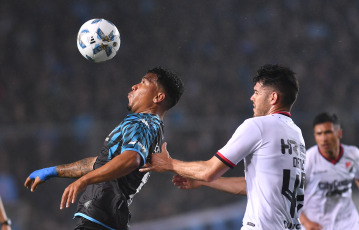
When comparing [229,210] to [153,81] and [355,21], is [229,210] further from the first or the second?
[355,21]

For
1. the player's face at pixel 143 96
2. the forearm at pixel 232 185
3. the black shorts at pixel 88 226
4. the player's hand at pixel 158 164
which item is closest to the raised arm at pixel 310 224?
the forearm at pixel 232 185

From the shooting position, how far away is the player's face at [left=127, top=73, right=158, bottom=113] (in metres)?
4.02

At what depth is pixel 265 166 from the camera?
3.33 metres

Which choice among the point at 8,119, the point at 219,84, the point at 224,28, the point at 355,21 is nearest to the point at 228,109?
the point at 219,84

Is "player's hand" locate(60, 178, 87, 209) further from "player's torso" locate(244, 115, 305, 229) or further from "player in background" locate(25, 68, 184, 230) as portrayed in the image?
"player's torso" locate(244, 115, 305, 229)

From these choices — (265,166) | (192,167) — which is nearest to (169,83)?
(192,167)

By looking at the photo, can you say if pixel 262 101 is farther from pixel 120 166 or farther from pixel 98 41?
pixel 98 41

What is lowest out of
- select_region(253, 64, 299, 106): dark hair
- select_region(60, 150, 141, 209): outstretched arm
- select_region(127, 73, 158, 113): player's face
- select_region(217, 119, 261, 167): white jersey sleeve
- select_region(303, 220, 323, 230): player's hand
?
select_region(303, 220, 323, 230): player's hand

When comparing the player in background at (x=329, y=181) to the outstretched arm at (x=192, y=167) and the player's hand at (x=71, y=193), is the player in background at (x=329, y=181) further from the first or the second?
the player's hand at (x=71, y=193)

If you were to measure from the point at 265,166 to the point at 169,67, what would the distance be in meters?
8.90

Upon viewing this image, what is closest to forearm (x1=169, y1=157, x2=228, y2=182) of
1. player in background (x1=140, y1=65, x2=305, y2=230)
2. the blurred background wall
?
player in background (x1=140, y1=65, x2=305, y2=230)

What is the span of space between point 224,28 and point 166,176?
633 cm

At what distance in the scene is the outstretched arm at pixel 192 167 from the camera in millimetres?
3342

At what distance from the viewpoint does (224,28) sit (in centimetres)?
1404
